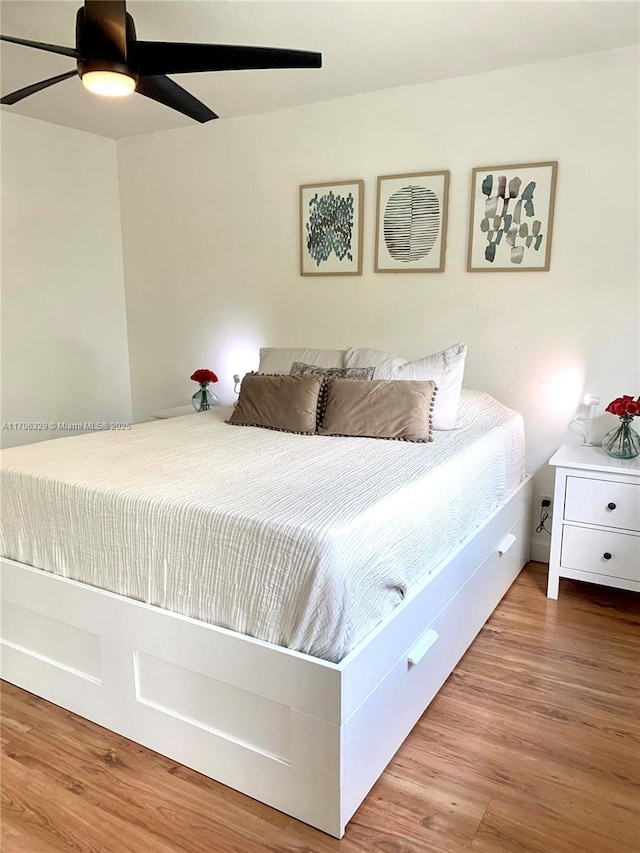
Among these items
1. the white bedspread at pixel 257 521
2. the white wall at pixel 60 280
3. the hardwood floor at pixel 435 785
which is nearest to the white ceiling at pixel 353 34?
the white wall at pixel 60 280

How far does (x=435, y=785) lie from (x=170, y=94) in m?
2.49

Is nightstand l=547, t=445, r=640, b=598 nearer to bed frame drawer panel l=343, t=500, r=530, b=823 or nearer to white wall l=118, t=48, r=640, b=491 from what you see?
bed frame drawer panel l=343, t=500, r=530, b=823

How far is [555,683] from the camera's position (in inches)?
82.3

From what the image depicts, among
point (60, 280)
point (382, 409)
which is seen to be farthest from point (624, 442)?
point (60, 280)

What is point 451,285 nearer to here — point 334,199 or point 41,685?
point 334,199

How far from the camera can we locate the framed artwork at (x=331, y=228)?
3.39 meters

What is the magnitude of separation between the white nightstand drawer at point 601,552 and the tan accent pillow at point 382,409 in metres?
0.81

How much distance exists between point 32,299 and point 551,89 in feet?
10.2

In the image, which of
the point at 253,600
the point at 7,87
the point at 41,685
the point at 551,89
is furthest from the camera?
the point at 7,87

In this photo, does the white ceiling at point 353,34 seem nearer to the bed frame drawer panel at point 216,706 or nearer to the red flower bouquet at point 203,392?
the red flower bouquet at point 203,392

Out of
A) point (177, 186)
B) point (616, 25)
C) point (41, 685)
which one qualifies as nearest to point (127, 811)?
point (41, 685)

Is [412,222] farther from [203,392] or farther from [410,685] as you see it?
[410,685]

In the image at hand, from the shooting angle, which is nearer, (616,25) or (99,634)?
(99,634)

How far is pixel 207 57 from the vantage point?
1.92 meters
